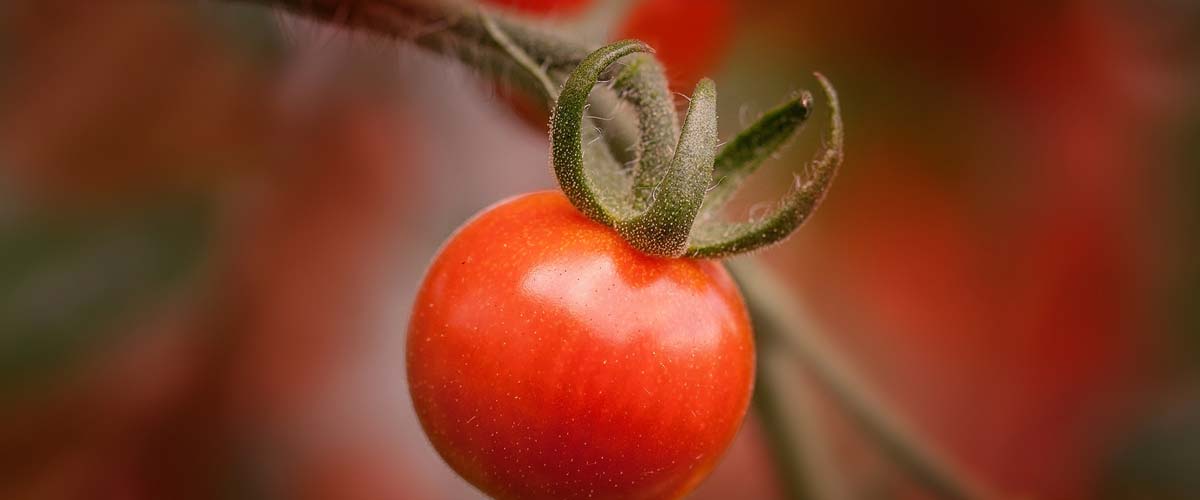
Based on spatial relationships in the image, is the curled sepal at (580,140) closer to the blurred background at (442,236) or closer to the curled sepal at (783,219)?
the curled sepal at (783,219)

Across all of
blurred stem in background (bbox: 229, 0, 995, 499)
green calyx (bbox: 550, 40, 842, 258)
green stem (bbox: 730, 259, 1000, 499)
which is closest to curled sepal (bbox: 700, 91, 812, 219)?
green calyx (bbox: 550, 40, 842, 258)

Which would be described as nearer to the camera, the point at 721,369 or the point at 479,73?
the point at 721,369

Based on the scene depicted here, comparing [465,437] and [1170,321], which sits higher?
[465,437]

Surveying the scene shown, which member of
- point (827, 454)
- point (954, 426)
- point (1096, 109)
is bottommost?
point (954, 426)

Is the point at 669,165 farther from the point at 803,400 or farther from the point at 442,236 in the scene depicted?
the point at 442,236

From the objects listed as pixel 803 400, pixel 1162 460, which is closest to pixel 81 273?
pixel 803 400

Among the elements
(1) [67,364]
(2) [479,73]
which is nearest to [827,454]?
(2) [479,73]

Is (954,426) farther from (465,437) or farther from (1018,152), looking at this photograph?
(465,437)

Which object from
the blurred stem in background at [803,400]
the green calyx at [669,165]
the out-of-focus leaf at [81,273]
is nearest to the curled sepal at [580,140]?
the green calyx at [669,165]
